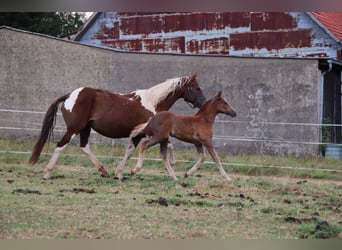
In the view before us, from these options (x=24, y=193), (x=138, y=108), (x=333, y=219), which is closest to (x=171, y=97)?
(x=138, y=108)

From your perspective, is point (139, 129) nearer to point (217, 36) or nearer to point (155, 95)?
point (155, 95)

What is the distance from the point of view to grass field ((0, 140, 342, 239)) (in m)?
3.33

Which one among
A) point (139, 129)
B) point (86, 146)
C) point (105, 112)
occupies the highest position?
point (105, 112)

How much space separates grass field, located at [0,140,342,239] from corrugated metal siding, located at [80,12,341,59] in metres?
1.88

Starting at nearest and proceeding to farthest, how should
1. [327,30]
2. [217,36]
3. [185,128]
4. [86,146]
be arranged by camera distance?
[185,128], [86,146], [327,30], [217,36]

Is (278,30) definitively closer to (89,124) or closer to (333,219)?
(89,124)

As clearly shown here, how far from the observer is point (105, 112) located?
215 inches

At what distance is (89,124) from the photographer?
17.9 feet

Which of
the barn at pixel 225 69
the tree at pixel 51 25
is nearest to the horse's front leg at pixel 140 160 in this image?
the tree at pixel 51 25

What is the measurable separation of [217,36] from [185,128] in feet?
10.3

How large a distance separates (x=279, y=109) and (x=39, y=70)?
2966 millimetres

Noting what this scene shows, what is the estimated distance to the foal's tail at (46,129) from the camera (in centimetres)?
529

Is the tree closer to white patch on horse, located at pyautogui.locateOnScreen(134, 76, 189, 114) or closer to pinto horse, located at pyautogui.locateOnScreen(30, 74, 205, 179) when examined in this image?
pinto horse, located at pyautogui.locateOnScreen(30, 74, 205, 179)

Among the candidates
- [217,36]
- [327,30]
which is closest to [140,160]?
[217,36]
